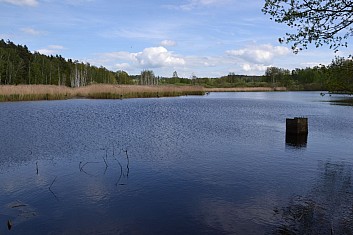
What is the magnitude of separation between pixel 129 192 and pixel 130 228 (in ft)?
6.23

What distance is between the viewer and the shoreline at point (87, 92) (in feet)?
121

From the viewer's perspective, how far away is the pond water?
19.2ft

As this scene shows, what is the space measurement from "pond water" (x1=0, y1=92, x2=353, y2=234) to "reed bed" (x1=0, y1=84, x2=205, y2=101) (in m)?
24.6

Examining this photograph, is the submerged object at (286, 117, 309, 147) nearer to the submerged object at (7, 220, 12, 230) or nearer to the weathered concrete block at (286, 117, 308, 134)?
the weathered concrete block at (286, 117, 308, 134)

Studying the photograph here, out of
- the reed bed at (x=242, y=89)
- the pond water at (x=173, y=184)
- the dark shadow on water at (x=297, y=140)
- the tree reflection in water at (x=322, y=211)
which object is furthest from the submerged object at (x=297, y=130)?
the reed bed at (x=242, y=89)

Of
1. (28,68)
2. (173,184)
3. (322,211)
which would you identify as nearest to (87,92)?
(28,68)

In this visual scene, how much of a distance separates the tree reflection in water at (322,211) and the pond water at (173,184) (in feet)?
0.07

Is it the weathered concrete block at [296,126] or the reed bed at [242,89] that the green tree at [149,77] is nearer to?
the reed bed at [242,89]

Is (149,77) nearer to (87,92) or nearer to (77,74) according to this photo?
(77,74)

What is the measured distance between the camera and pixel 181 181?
8.36 meters

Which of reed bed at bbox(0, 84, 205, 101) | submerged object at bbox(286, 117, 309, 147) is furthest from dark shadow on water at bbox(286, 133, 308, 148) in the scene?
reed bed at bbox(0, 84, 205, 101)

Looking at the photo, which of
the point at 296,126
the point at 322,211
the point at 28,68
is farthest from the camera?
the point at 28,68

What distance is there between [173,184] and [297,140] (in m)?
8.44

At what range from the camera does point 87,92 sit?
4638 centimetres
